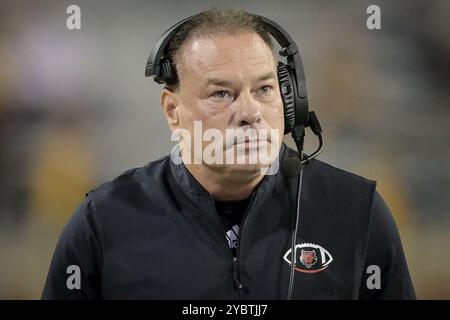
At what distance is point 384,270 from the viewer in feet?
3.98

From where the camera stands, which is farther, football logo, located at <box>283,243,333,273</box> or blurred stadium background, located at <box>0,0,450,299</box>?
blurred stadium background, located at <box>0,0,450,299</box>

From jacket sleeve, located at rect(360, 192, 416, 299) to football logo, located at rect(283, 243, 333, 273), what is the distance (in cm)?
9

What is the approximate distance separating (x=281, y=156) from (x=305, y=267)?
248mm

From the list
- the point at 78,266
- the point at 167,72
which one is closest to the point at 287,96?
the point at 167,72

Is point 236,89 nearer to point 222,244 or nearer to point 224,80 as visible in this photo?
point 224,80

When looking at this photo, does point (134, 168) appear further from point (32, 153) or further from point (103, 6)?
point (103, 6)

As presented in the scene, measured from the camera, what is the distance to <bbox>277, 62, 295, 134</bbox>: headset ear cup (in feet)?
3.84

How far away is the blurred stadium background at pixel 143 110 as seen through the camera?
1.40 meters

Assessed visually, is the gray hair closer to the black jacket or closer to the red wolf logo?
the black jacket

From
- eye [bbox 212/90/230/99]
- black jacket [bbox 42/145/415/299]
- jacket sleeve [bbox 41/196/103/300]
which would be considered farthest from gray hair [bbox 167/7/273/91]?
jacket sleeve [bbox 41/196/103/300]

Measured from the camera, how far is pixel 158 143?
144 cm

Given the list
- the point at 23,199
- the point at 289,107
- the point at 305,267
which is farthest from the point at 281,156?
the point at 23,199

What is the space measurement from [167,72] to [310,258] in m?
0.46
